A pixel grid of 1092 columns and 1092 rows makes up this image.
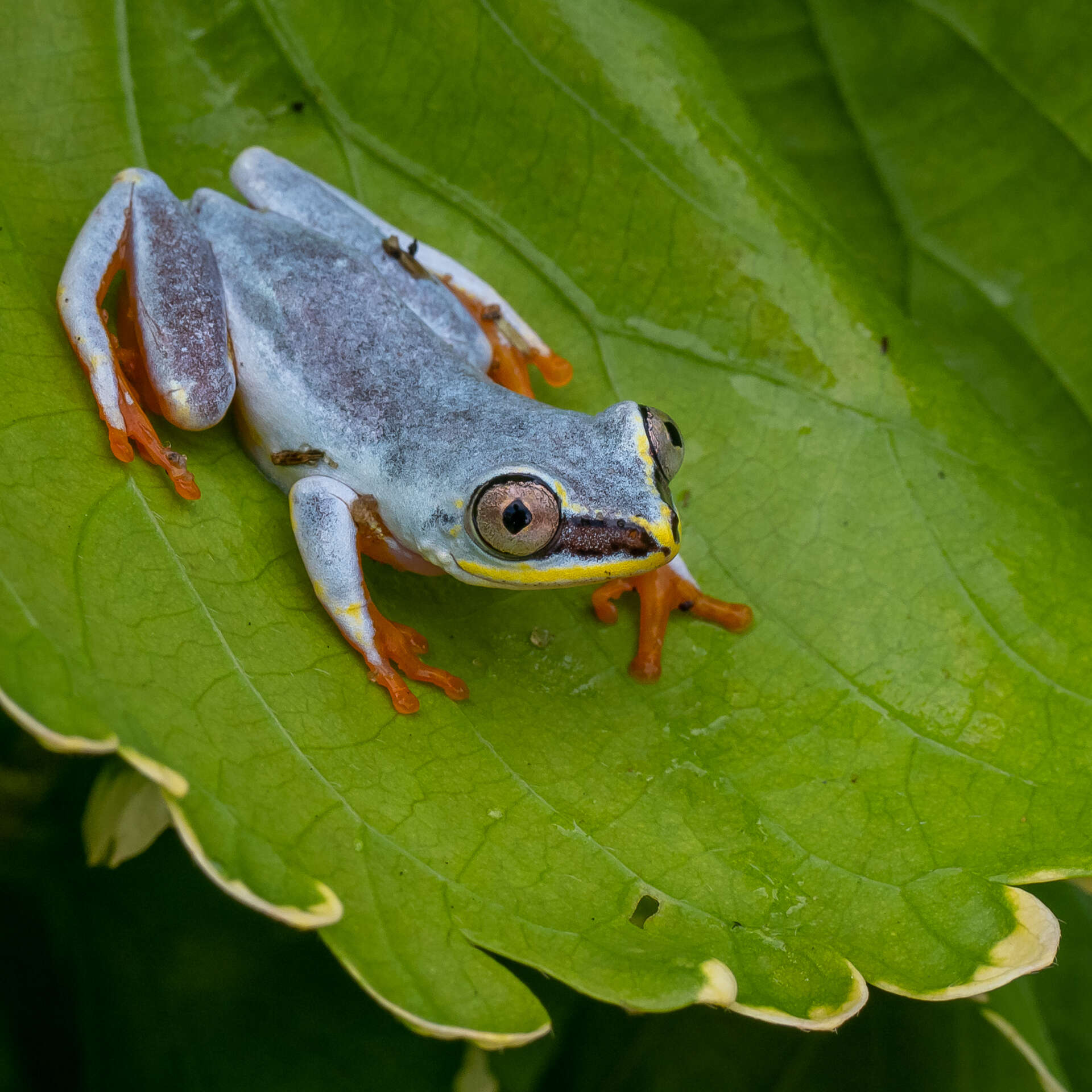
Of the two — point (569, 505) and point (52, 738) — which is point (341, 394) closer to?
point (569, 505)

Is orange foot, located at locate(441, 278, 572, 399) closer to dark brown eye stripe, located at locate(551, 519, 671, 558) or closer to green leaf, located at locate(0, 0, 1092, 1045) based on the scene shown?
green leaf, located at locate(0, 0, 1092, 1045)

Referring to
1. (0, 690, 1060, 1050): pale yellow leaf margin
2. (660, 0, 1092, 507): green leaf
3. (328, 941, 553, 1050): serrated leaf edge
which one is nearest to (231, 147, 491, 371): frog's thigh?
(660, 0, 1092, 507): green leaf

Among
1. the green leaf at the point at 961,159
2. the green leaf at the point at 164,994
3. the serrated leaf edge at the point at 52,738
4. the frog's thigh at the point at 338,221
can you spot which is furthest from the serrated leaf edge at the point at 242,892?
the green leaf at the point at 961,159

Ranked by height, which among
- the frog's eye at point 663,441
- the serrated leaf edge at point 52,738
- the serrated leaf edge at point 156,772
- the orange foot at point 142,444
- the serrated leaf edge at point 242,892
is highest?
the frog's eye at point 663,441

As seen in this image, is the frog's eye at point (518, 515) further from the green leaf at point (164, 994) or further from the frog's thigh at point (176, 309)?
the green leaf at point (164, 994)

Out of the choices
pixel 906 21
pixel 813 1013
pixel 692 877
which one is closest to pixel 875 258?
pixel 906 21

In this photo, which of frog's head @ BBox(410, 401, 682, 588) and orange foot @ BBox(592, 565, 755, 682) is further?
orange foot @ BBox(592, 565, 755, 682)

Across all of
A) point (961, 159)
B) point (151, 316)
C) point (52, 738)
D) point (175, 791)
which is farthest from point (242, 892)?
point (961, 159)

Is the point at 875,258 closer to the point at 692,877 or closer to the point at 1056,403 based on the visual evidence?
the point at 1056,403
